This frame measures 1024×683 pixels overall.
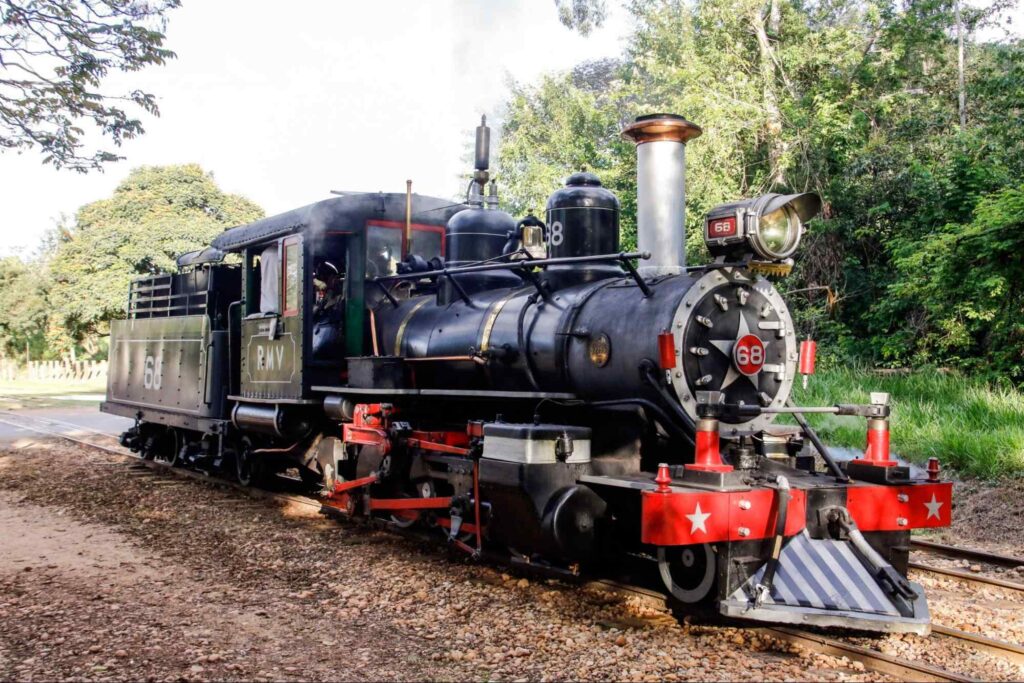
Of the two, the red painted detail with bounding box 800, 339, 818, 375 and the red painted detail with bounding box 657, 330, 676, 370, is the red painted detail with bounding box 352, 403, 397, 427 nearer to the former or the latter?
the red painted detail with bounding box 657, 330, 676, 370

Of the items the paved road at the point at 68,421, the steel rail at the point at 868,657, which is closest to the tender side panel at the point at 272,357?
the steel rail at the point at 868,657

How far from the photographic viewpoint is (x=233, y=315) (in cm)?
991

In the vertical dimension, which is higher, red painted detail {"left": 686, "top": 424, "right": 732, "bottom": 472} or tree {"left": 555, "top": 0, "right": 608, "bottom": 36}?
tree {"left": 555, "top": 0, "right": 608, "bottom": 36}

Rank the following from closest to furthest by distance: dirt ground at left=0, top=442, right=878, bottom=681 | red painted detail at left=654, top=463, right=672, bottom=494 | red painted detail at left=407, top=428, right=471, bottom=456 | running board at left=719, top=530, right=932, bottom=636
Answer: dirt ground at left=0, top=442, right=878, bottom=681 < running board at left=719, top=530, right=932, bottom=636 < red painted detail at left=654, top=463, right=672, bottom=494 < red painted detail at left=407, top=428, right=471, bottom=456

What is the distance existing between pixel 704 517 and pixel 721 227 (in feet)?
5.91

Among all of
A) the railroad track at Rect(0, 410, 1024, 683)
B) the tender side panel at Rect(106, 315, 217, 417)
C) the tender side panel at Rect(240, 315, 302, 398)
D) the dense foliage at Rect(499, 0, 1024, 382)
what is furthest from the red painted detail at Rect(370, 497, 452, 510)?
the dense foliage at Rect(499, 0, 1024, 382)

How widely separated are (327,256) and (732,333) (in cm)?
440

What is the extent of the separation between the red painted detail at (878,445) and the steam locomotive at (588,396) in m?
0.01

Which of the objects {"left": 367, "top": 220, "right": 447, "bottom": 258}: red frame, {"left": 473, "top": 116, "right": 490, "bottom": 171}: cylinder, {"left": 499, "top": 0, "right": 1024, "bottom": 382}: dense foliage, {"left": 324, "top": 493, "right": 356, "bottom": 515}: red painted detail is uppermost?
{"left": 499, "top": 0, "right": 1024, "bottom": 382}: dense foliage

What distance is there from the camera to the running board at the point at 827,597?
14.4 feet

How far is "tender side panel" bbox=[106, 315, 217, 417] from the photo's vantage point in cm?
997

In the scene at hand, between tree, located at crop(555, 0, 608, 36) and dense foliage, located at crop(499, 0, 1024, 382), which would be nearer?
dense foliage, located at crop(499, 0, 1024, 382)

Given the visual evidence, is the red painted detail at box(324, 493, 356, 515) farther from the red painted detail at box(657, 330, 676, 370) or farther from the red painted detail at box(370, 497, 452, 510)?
the red painted detail at box(657, 330, 676, 370)

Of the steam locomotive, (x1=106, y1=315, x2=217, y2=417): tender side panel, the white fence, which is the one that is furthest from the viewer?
the white fence
